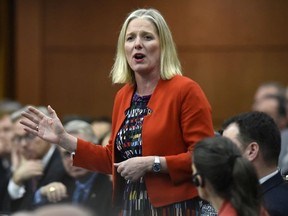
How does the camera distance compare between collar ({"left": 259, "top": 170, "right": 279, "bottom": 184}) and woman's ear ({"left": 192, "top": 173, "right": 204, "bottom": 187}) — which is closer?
woman's ear ({"left": 192, "top": 173, "right": 204, "bottom": 187})

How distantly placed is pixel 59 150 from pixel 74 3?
250cm

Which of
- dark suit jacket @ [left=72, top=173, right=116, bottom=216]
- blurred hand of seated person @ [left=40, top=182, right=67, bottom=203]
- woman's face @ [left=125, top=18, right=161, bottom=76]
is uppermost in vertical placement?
woman's face @ [left=125, top=18, right=161, bottom=76]

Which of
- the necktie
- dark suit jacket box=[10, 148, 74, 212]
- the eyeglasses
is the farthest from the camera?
the eyeglasses

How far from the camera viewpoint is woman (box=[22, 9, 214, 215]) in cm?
266

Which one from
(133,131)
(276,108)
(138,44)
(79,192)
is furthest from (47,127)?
(276,108)

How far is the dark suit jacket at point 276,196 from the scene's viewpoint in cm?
252

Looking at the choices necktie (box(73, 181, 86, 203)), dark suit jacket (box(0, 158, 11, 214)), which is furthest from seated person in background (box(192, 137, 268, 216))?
dark suit jacket (box(0, 158, 11, 214))

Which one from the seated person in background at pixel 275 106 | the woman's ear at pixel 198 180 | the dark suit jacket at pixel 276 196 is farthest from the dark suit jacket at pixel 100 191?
the woman's ear at pixel 198 180

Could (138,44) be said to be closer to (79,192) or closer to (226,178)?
(226,178)

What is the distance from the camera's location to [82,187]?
13.4 ft

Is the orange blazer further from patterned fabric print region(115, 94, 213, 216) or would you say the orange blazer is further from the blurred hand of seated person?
the blurred hand of seated person

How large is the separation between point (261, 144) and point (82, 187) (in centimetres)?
152

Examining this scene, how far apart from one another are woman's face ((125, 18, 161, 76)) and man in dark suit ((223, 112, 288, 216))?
0.37 meters

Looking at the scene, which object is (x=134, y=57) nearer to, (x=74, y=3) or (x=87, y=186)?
(x=87, y=186)
